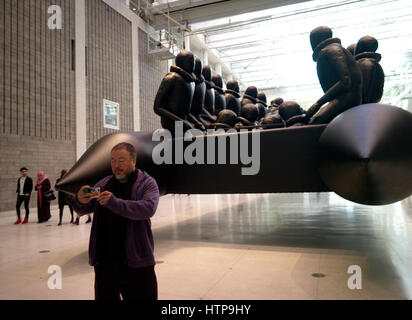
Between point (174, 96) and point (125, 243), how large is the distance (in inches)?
129

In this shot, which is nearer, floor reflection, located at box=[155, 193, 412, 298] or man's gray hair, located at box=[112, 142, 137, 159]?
man's gray hair, located at box=[112, 142, 137, 159]

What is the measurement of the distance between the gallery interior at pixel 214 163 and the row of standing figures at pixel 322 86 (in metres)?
0.02

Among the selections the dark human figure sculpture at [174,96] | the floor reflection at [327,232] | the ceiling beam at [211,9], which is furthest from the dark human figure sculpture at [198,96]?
the ceiling beam at [211,9]

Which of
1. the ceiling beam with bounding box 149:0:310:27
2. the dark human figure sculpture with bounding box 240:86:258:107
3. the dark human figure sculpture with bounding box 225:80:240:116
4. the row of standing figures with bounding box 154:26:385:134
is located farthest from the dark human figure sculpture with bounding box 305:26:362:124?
the ceiling beam with bounding box 149:0:310:27

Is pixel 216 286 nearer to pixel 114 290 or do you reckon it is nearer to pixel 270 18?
pixel 114 290

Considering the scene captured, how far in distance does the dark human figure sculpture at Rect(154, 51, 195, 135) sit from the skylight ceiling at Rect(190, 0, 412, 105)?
441 inches

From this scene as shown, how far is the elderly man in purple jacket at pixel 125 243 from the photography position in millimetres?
1646

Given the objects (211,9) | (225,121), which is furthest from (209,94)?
(211,9)

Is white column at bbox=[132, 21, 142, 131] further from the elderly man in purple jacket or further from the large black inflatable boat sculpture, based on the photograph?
the elderly man in purple jacket

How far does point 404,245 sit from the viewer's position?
3918 millimetres

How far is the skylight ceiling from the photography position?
14523 millimetres

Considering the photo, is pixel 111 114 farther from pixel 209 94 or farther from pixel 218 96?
pixel 209 94
